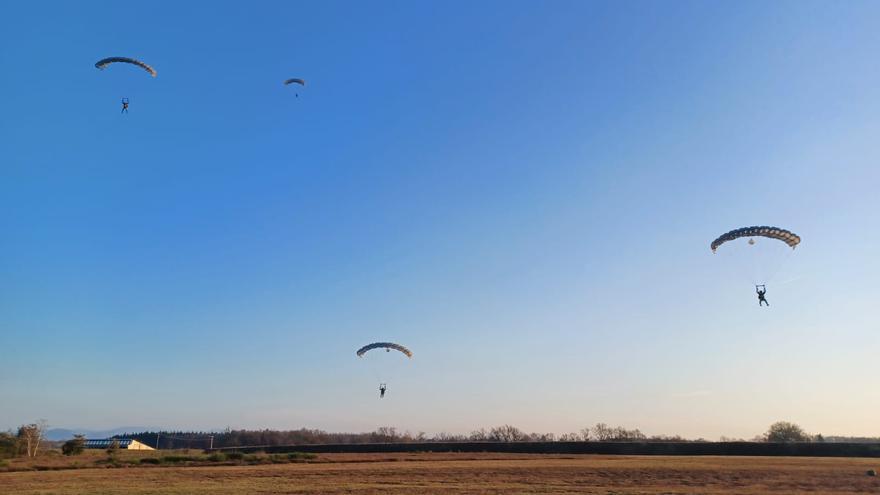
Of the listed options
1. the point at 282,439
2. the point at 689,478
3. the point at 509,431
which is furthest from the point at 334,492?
the point at 282,439

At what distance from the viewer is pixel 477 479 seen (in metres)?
38.6

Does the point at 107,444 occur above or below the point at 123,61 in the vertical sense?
below

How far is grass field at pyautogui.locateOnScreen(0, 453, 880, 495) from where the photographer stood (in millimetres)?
32938

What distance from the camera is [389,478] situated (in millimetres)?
39375

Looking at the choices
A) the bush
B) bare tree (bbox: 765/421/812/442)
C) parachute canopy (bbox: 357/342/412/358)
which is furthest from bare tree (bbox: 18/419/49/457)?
bare tree (bbox: 765/421/812/442)

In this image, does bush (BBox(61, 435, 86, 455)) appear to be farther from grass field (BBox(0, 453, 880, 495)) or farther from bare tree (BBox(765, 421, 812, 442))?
bare tree (BBox(765, 421, 812, 442))

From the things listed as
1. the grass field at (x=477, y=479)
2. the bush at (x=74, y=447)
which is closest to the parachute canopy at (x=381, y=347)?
the grass field at (x=477, y=479)

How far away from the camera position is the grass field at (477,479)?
32938 millimetres

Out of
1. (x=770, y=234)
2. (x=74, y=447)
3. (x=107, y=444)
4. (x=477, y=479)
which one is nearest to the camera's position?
(x=770, y=234)

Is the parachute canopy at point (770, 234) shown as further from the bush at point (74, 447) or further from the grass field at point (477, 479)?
the bush at point (74, 447)

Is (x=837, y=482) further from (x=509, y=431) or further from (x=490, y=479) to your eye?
(x=509, y=431)

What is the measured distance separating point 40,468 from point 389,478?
106ft

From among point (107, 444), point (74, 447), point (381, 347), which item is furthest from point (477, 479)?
point (107, 444)

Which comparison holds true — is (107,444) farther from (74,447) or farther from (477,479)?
(477,479)
